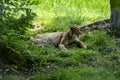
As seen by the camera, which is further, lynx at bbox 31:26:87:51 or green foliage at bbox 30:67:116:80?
lynx at bbox 31:26:87:51

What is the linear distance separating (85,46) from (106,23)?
5.96 feet

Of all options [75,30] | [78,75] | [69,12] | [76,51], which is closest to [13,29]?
[78,75]

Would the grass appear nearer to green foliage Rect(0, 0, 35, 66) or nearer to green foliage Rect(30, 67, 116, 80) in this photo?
green foliage Rect(30, 67, 116, 80)

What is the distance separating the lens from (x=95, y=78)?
704 centimetres

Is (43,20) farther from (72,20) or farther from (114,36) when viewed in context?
(114,36)

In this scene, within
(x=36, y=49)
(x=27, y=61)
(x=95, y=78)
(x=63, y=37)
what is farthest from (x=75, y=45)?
(x=95, y=78)

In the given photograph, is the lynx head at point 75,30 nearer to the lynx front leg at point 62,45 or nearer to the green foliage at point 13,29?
the lynx front leg at point 62,45

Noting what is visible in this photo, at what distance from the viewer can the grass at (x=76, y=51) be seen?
23.8 feet

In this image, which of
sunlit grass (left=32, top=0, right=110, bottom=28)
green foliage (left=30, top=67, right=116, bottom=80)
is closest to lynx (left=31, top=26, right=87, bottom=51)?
sunlit grass (left=32, top=0, right=110, bottom=28)

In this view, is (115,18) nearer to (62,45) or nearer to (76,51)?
(62,45)

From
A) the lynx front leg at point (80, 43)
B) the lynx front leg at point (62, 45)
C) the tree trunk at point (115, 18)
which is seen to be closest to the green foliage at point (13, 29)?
the lynx front leg at point (62, 45)

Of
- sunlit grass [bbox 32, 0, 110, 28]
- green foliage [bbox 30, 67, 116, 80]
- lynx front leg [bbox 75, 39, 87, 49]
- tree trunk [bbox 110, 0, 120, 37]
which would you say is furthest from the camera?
sunlit grass [bbox 32, 0, 110, 28]

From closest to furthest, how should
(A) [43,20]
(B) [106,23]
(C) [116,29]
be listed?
(C) [116,29], (B) [106,23], (A) [43,20]

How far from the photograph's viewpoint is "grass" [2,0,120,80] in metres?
7.25
